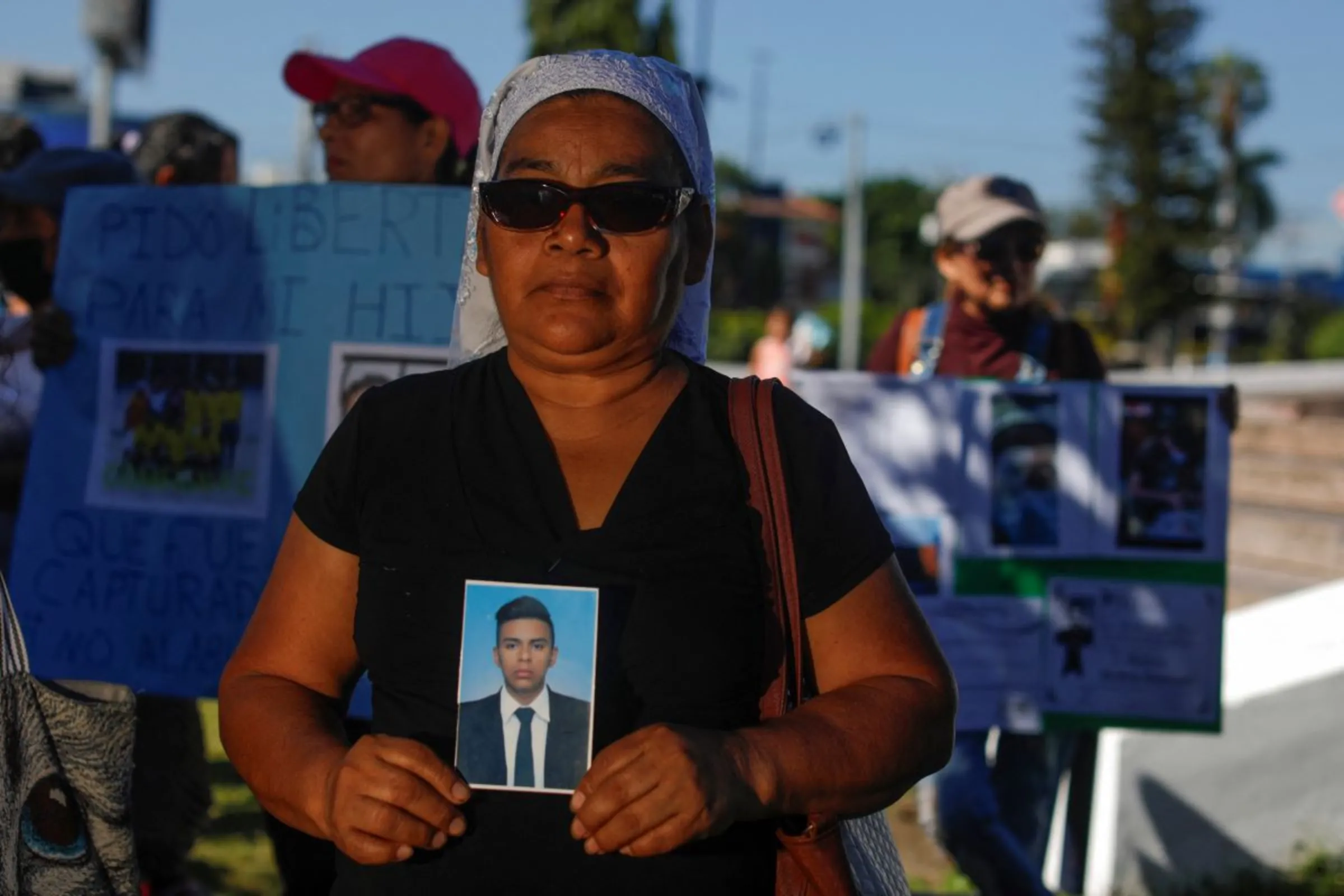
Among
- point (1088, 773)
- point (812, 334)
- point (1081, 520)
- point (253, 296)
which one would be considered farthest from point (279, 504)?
point (812, 334)

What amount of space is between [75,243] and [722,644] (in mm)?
2406

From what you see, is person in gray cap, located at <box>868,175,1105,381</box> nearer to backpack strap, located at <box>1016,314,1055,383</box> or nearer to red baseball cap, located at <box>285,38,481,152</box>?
backpack strap, located at <box>1016,314,1055,383</box>

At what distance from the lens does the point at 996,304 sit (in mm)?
4059

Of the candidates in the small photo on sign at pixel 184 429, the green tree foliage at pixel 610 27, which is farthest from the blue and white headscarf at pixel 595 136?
the green tree foliage at pixel 610 27

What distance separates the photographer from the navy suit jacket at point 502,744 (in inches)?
64.0

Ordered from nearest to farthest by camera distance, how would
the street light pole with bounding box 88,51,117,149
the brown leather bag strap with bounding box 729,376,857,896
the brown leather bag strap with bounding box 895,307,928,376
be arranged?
the brown leather bag strap with bounding box 729,376,857,896
the brown leather bag strap with bounding box 895,307,928,376
the street light pole with bounding box 88,51,117,149

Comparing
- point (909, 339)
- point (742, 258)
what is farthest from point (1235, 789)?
point (742, 258)

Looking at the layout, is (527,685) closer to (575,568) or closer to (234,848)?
(575,568)

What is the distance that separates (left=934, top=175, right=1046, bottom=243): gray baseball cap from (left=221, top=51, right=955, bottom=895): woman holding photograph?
7.28ft

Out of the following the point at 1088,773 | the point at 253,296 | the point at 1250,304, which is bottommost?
the point at 1088,773

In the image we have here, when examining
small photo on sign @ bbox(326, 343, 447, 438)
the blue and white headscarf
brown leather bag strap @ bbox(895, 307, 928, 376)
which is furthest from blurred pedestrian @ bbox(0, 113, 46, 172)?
the blue and white headscarf

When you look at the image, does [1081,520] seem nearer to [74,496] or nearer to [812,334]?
[74,496]

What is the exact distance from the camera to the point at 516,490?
176 centimetres

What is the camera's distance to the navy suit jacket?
1626mm
